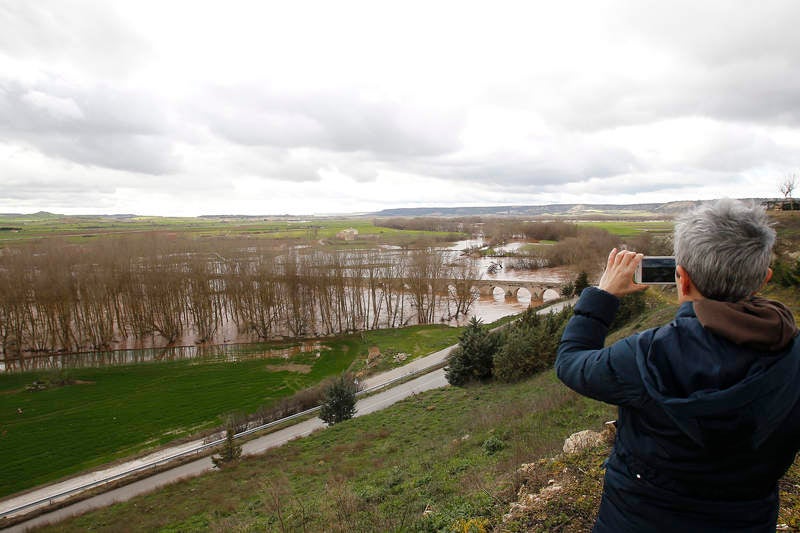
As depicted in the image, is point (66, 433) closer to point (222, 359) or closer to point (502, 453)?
point (222, 359)

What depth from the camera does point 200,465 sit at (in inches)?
650

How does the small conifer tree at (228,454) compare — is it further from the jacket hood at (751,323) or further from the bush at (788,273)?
the bush at (788,273)

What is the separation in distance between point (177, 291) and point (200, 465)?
26679 millimetres

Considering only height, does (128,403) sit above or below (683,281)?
below

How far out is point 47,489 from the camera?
1659 cm

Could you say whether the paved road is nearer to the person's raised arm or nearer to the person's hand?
the person's raised arm

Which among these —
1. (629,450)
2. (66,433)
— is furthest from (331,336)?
(629,450)

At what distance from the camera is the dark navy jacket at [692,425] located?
132 cm

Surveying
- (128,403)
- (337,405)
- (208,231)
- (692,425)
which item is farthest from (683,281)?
(208,231)

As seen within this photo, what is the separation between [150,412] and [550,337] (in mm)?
22941

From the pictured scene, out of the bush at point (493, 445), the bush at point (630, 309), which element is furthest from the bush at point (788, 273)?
the bush at point (493, 445)

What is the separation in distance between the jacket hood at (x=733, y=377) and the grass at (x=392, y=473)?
162 inches

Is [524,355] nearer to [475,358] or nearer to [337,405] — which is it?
[475,358]

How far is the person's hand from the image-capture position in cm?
191
